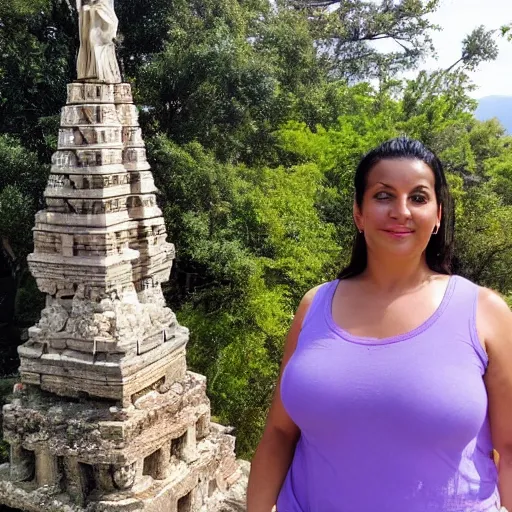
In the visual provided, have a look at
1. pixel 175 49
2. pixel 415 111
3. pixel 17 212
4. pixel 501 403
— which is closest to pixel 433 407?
pixel 501 403

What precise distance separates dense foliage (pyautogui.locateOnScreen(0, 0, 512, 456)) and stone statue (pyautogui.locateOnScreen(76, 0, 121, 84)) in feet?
19.9

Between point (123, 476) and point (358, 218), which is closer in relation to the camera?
point (358, 218)

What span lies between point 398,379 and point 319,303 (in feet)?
1.40

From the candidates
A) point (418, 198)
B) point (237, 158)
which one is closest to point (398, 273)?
point (418, 198)

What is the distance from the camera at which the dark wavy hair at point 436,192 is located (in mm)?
1907

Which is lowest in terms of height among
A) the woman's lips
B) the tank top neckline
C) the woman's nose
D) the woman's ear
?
the tank top neckline

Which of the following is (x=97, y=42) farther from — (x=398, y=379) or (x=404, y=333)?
(x=398, y=379)

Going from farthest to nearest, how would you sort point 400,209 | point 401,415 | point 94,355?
point 94,355 < point 400,209 < point 401,415

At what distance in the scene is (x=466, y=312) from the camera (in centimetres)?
173

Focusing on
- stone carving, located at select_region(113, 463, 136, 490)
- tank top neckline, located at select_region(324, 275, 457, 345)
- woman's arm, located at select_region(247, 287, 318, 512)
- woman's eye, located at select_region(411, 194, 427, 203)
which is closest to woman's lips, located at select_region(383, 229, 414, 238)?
woman's eye, located at select_region(411, 194, 427, 203)

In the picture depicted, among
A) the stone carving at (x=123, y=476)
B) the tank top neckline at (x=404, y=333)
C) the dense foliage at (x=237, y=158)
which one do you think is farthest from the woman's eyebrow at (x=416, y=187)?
the dense foliage at (x=237, y=158)

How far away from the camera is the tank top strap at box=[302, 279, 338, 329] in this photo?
1936 millimetres

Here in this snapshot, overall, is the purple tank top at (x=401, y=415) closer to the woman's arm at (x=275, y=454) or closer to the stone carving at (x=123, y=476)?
the woman's arm at (x=275, y=454)

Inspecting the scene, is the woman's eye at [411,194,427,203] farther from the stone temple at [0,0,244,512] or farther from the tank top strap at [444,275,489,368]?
the stone temple at [0,0,244,512]
